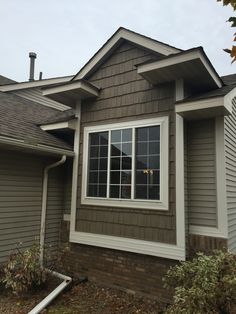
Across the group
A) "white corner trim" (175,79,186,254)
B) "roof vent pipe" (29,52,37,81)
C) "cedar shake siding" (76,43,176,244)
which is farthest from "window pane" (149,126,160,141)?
"roof vent pipe" (29,52,37,81)

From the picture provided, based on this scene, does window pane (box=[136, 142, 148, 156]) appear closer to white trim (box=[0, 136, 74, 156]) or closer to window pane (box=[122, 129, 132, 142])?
window pane (box=[122, 129, 132, 142])

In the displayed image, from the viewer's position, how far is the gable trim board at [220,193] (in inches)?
179

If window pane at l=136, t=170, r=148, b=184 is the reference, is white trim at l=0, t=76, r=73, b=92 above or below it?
above

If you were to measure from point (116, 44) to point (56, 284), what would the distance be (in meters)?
5.21

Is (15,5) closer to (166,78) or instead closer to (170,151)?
(166,78)

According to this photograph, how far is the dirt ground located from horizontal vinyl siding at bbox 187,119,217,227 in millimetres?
1702

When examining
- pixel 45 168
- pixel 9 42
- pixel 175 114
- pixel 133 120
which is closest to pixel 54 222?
pixel 45 168

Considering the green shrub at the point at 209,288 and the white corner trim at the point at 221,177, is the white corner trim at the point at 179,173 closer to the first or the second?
the white corner trim at the point at 221,177

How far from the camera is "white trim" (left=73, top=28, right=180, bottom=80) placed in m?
5.20

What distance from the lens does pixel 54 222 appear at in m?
6.53

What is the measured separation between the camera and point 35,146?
17.9 ft

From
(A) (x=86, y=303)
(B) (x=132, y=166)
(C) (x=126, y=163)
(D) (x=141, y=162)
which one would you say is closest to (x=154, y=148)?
(D) (x=141, y=162)

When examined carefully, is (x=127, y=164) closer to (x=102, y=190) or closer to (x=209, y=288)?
(x=102, y=190)

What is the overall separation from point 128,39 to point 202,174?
3246mm
